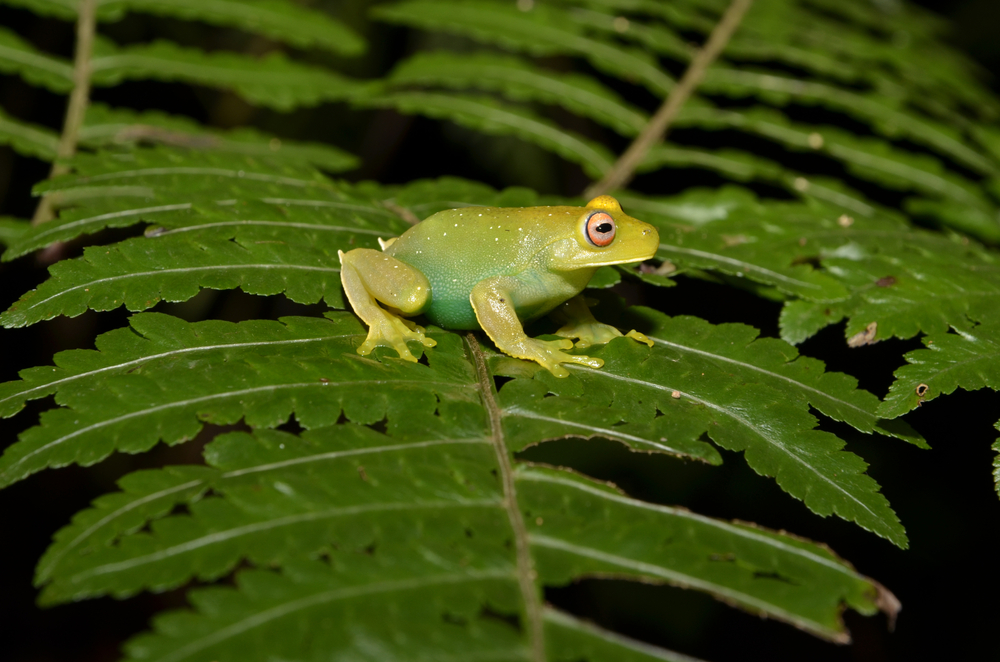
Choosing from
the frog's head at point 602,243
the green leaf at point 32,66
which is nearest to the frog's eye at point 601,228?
the frog's head at point 602,243

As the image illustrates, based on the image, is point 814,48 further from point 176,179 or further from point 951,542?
point 176,179

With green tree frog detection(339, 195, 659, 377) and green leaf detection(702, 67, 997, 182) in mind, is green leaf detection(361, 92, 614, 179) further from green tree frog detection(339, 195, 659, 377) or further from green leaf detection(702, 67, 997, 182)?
green tree frog detection(339, 195, 659, 377)

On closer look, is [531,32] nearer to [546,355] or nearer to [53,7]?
[53,7]

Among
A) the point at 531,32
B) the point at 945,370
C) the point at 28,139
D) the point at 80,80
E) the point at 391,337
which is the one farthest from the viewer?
the point at 531,32

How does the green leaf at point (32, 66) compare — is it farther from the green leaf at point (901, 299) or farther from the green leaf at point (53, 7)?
the green leaf at point (901, 299)

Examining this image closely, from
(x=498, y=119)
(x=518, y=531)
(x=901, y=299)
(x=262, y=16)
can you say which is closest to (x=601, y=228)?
(x=901, y=299)

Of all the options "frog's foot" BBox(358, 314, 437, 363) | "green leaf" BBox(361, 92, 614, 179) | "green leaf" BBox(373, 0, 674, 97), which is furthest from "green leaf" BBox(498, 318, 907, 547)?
"green leaf" BBox(373, 0, 674, 97)
